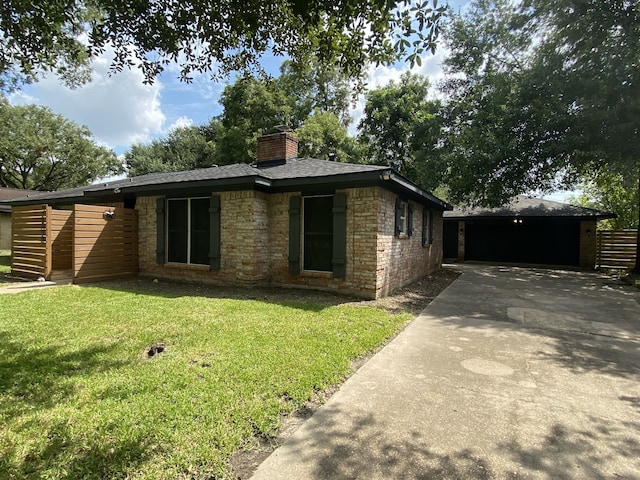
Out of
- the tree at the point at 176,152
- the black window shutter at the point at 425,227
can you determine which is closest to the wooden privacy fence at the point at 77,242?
the black window shutter at the point at 425,227

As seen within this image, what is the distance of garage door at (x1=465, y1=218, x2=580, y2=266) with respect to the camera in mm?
15180

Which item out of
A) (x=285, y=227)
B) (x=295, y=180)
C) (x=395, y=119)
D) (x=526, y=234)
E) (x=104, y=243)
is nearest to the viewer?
(x=295, y=180)

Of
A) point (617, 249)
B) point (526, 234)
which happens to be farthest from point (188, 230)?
point (617, 249)

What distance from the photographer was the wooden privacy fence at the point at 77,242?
810cm

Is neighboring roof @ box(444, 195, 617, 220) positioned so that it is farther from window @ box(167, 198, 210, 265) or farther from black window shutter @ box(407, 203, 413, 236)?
window @ box(167, 198, 210, 265)

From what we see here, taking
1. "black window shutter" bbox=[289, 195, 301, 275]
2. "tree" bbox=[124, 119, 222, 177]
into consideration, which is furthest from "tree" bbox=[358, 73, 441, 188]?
"black window shutter" bbox=[289, 195, 301, 275]

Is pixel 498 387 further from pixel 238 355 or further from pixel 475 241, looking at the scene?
pixel 475 241

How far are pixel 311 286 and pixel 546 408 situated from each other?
522 centimetres

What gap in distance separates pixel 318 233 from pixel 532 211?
13.1m

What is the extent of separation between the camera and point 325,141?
72.6ft

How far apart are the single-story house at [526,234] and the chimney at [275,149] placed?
10317 mm

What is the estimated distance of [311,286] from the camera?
24.5 ft

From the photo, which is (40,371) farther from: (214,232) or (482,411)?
(214,232)

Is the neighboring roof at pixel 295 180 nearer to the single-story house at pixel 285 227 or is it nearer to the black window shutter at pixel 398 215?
the single-story house at pixel 285 227
